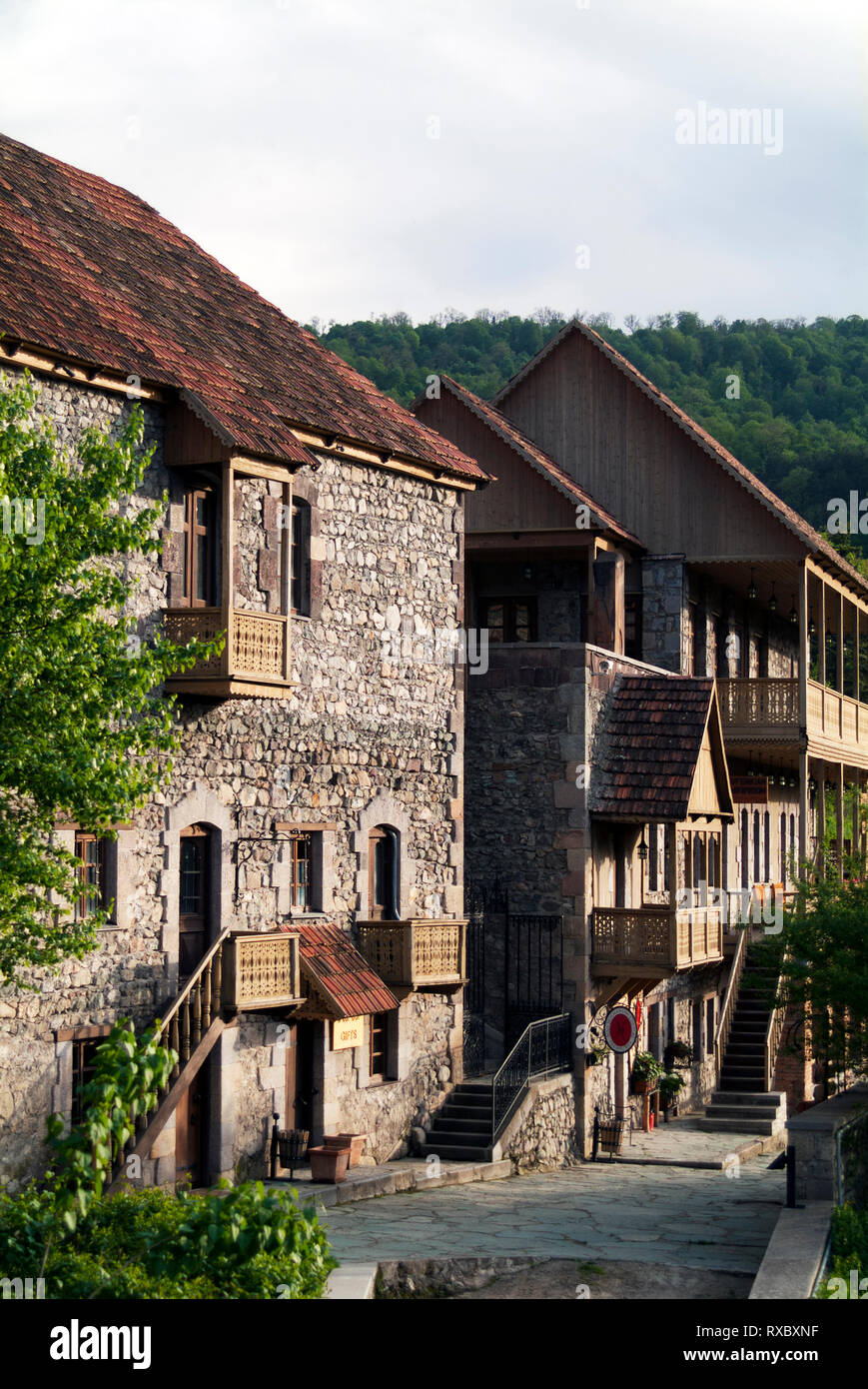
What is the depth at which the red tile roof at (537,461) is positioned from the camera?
112 ft

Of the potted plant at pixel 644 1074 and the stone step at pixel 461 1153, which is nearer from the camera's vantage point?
the stone step at pixel 461 1153

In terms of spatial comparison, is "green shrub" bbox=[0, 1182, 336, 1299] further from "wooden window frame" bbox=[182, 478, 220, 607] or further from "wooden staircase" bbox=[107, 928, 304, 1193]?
"wooden window frame" bbox=[182, 478, 220, 607]

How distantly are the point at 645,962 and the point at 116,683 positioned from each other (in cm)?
1454

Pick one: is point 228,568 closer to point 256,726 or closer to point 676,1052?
point 256,726

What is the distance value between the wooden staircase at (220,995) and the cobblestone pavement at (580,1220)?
234 cm

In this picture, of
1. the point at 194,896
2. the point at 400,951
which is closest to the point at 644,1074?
the point at 400,951

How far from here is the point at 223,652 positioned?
19.9m

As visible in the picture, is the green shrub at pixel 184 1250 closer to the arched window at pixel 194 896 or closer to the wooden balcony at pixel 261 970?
the wooden balcony at pixel 261 970

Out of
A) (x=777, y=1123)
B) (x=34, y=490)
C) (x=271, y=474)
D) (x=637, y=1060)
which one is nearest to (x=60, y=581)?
(x=34, y=490)

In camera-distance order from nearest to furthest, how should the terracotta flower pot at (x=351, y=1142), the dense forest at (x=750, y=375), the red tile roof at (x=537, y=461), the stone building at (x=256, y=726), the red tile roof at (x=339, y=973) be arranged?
1. the stone building at (x=256, y=726)
2. the red tile roof at (x=339, y=973)
3. the terracotta flower pot at (x=351, y=1142)
4. the red tile roof at (x=537, y=461)
5. the dense forest at (x=750, y=375)

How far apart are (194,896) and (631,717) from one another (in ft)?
35.4

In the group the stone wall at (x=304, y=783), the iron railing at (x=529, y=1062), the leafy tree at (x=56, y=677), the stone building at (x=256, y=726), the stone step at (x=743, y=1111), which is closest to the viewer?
the leafy tree at (x=56, y=677)

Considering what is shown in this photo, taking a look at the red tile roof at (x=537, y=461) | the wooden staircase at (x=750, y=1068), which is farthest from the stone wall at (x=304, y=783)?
A: the wooden staircase at (x=750, y=1068)
